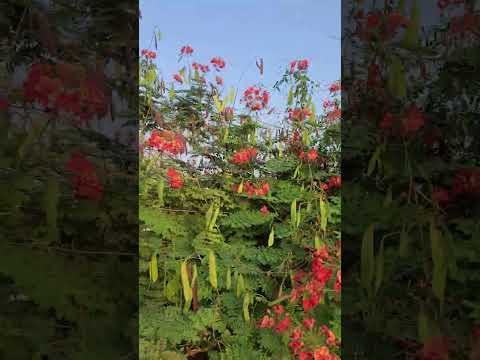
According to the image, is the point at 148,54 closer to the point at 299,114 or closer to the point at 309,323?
the point at 299,114

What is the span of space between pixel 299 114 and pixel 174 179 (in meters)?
0.67

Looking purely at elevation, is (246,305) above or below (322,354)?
above

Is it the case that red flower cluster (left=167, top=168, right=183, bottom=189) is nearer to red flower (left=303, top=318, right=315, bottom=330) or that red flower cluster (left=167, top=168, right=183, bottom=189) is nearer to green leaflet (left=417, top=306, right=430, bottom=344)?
red flower (left=303, top=318, right=315, bottom=330)

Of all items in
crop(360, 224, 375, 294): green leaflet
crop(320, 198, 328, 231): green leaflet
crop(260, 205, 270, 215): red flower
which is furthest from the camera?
crop(260, 205, 270, 215): red flower

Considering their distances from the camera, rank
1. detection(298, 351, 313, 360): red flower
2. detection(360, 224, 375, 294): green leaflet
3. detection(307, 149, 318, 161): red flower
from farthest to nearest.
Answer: detection(307, 149, 318, 161): red flower < detection(298, 351, 313, 360): red flower < detection(360, 224, 375, 294): green leaflet

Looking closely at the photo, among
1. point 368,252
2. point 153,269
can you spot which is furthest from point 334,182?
point 368,252

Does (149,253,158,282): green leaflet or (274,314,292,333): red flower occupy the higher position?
(149,253,158,282): green leaflet

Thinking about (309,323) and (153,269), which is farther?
(309,323)

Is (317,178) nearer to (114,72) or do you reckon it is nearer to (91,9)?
(114,72)

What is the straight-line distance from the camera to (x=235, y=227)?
1.76m

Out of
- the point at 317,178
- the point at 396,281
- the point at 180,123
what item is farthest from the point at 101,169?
the point at 317,178

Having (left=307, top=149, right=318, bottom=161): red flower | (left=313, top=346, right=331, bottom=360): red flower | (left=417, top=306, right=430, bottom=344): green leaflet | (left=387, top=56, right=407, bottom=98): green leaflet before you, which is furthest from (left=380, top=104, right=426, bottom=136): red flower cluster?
(left=313, top=346, right=331, bottom=360): red flower

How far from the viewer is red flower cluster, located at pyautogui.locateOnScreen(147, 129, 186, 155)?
1497mm

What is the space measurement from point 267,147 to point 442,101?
0.84 m
